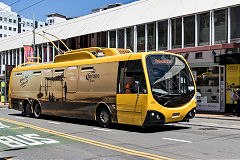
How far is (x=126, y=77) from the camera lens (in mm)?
11648

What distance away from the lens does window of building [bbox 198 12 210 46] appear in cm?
2198

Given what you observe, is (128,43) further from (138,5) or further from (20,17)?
(20,17)

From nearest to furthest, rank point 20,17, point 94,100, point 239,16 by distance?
point 94,100, point 239,16, point 20,17

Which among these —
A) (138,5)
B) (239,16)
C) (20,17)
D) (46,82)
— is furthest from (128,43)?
(20,17)

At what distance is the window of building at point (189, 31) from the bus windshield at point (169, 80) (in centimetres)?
1168

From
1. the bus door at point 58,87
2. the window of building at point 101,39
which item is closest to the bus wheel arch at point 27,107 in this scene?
the bus door at point 58,87

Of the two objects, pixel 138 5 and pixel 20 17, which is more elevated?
pixel 20 17

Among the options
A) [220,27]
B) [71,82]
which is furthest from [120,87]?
[220,27]

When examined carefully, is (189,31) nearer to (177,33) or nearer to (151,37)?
(177,33)

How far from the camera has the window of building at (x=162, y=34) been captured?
81.9 feet

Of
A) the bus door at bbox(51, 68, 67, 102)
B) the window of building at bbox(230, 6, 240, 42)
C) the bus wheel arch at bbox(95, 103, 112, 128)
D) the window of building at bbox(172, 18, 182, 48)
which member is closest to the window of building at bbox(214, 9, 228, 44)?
the window of building at bbox(230, 6, 240, 42)

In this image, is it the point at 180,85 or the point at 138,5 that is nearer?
the point at 180,85

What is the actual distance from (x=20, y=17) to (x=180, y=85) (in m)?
143

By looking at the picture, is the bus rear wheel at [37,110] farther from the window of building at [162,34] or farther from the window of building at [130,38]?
the window of building at [130,38]
